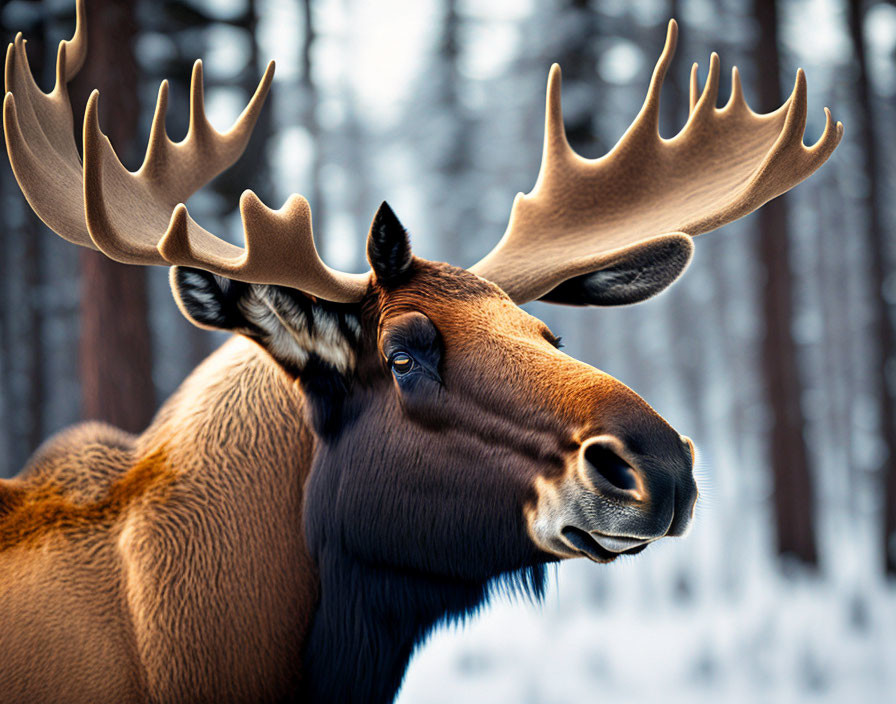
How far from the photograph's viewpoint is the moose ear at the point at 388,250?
211cm

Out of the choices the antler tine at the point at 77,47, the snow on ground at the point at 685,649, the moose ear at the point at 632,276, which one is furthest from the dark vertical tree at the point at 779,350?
the antler tine at the point at 77,47

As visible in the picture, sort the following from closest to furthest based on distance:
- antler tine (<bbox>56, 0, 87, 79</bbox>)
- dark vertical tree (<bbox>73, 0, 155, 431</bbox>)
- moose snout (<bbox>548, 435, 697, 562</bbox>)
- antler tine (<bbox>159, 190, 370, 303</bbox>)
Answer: moose snout (<bbox>548, 435, 697, 562</bbox>) < antler tine (<bbox>159, 190, 370, 303</bbox>) < antler tine (<bbox>56, 0, 87, 79</bbox>) < dark vertical tree (<bbox>73, 0, 155, 431</bbox>)

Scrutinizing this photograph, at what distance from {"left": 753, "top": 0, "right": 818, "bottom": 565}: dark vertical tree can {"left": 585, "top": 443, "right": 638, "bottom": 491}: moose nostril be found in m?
7.75

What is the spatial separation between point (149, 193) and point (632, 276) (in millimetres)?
1730

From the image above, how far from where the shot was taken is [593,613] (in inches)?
377

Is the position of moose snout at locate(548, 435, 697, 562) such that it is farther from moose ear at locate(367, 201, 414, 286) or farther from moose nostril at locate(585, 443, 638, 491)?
moose ear at locate(367, 201, 414, 286)

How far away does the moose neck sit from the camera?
2.12m

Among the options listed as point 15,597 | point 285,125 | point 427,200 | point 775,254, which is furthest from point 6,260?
point 15,597

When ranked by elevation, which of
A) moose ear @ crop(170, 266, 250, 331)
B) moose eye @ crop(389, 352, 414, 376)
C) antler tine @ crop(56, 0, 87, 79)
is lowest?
moose eye @ crop(389, 352, 414, 376)

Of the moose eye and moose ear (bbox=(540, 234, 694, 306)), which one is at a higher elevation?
moose ear (bbox=(540, 234, 694, 306))

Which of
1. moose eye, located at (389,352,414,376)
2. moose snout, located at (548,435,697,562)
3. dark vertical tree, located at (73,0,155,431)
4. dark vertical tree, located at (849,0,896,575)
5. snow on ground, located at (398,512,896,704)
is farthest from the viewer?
dark vertical tree, located at (849,0,896,575)

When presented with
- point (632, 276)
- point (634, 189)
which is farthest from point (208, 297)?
point (634, 189)

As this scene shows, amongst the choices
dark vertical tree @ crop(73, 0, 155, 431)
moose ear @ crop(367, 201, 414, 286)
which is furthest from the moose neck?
dark vertical tree @ crop(73, 0, 155, 431)

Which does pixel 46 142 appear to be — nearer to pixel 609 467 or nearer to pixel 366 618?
pixel 366 618
